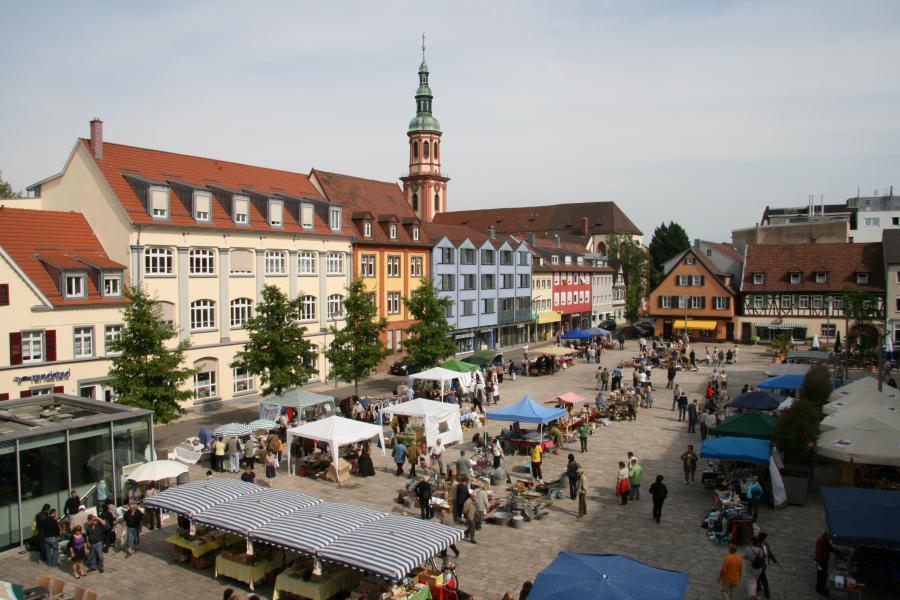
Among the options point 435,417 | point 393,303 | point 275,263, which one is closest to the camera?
point 435,417

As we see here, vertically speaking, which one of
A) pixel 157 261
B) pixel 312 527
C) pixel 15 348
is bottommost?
pixel 312 527

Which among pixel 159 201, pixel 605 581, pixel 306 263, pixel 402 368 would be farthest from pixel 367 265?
pixel 605 581

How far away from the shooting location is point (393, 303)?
160 feet

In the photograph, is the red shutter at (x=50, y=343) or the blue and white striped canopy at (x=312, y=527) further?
the red shutter at (x=50, y=343)

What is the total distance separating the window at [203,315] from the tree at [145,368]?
1045cm

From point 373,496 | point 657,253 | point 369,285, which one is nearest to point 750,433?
point 373,496

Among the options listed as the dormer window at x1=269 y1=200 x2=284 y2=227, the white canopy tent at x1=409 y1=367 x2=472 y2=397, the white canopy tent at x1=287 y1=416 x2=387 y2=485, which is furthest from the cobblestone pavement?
the dormer window at x1=269 y1=200 x2=284 y2=227

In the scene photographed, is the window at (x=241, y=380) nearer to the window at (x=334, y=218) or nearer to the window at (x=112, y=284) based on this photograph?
Answer: the window at (x=112, y=284)

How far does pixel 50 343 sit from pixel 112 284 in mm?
3975

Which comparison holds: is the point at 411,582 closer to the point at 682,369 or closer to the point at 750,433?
the point at 750,433

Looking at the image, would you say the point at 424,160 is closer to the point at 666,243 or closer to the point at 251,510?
the point at 666,243

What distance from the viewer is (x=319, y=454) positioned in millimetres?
23766

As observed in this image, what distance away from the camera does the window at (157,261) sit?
108ft

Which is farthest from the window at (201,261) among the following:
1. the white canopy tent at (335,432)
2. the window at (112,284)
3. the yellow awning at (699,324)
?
the yellow awning at (699,324)
